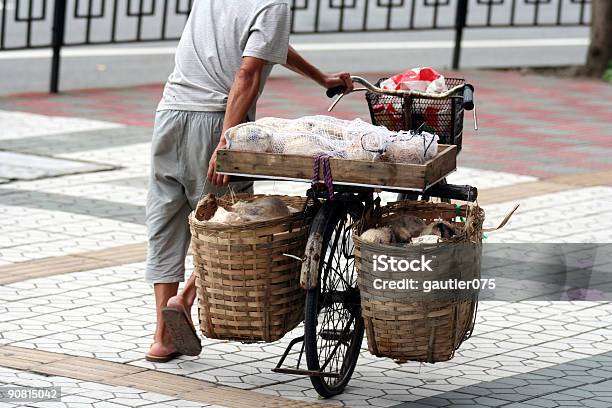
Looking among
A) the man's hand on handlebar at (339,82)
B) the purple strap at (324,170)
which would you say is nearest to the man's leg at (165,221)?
the man's hand on handlebar at (339,82)

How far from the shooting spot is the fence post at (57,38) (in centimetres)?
Result: 1443

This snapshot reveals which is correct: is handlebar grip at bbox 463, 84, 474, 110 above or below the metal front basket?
above

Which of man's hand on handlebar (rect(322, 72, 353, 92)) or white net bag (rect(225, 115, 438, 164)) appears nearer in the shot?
white net bag (rect(225, 115, 438, 164))

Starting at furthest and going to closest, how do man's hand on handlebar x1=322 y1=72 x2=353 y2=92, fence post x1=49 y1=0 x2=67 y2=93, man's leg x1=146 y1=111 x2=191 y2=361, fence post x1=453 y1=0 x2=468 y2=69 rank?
fence post x1=453 y1=0 x2=468 y2=69
fence post x1=49 y1=0 x2=67 y2=93
man's hand on handlebar x1=322 y1=72 x2=353 y2=92
man's leg x1=146 y1=111 x2=191 y2=361

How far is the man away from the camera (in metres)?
5.58

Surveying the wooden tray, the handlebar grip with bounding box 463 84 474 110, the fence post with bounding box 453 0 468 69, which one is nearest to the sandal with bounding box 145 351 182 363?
the wooden tray

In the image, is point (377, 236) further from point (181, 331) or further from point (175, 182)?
point (175, 182)

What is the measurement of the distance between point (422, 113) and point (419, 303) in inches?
38.9

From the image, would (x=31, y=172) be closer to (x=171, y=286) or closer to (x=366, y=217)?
(x=171, y=286)

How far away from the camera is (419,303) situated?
5.15 meters

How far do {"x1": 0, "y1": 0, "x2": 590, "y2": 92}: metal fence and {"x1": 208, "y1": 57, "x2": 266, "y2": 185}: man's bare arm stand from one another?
9.21m

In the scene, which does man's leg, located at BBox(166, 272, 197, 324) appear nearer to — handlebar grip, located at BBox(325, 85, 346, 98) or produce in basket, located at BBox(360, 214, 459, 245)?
produce in basket, located at BBox(360, 214, 459, 245)

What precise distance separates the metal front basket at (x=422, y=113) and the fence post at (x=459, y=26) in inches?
450

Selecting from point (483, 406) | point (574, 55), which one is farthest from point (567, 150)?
point (574, 55)
